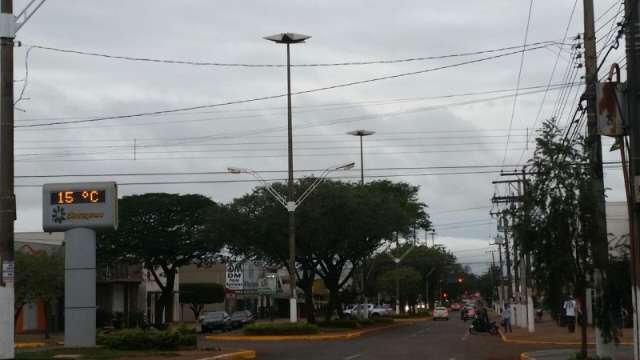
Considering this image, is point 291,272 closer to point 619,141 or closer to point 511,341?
point 511,341

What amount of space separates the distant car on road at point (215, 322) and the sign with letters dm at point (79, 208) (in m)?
35.4

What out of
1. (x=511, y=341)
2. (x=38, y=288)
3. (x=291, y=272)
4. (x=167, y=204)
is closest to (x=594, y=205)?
(x=511, y=341)

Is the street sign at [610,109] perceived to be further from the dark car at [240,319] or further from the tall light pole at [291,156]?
the dark car at [240,319]

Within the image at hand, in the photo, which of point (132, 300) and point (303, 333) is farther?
point (132, 300)

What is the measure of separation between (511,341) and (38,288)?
24.0 meters

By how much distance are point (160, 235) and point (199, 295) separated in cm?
1911

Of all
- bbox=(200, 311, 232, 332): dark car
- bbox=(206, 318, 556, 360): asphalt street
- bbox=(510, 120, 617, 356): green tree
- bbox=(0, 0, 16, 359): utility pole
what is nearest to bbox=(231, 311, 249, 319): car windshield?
bbox=(200, 311, 232, 332): dark car

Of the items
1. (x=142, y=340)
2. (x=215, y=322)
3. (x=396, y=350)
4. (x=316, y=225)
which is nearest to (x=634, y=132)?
(x=142, y=340)

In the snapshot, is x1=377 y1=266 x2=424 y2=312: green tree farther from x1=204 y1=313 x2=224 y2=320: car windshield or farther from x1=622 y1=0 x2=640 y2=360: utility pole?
x1=622 y1=0 x2=640 y2=360: utility pole

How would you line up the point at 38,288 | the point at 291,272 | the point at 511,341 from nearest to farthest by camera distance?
the point at 511,341 → the point at 291,272 → the point at 38,288

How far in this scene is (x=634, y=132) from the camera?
17.7m

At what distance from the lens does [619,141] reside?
18734 mm

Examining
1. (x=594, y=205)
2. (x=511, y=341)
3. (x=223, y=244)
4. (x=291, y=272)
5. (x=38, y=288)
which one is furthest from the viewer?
(x=223, y=244)

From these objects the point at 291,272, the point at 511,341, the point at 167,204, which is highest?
the point at 167,204
